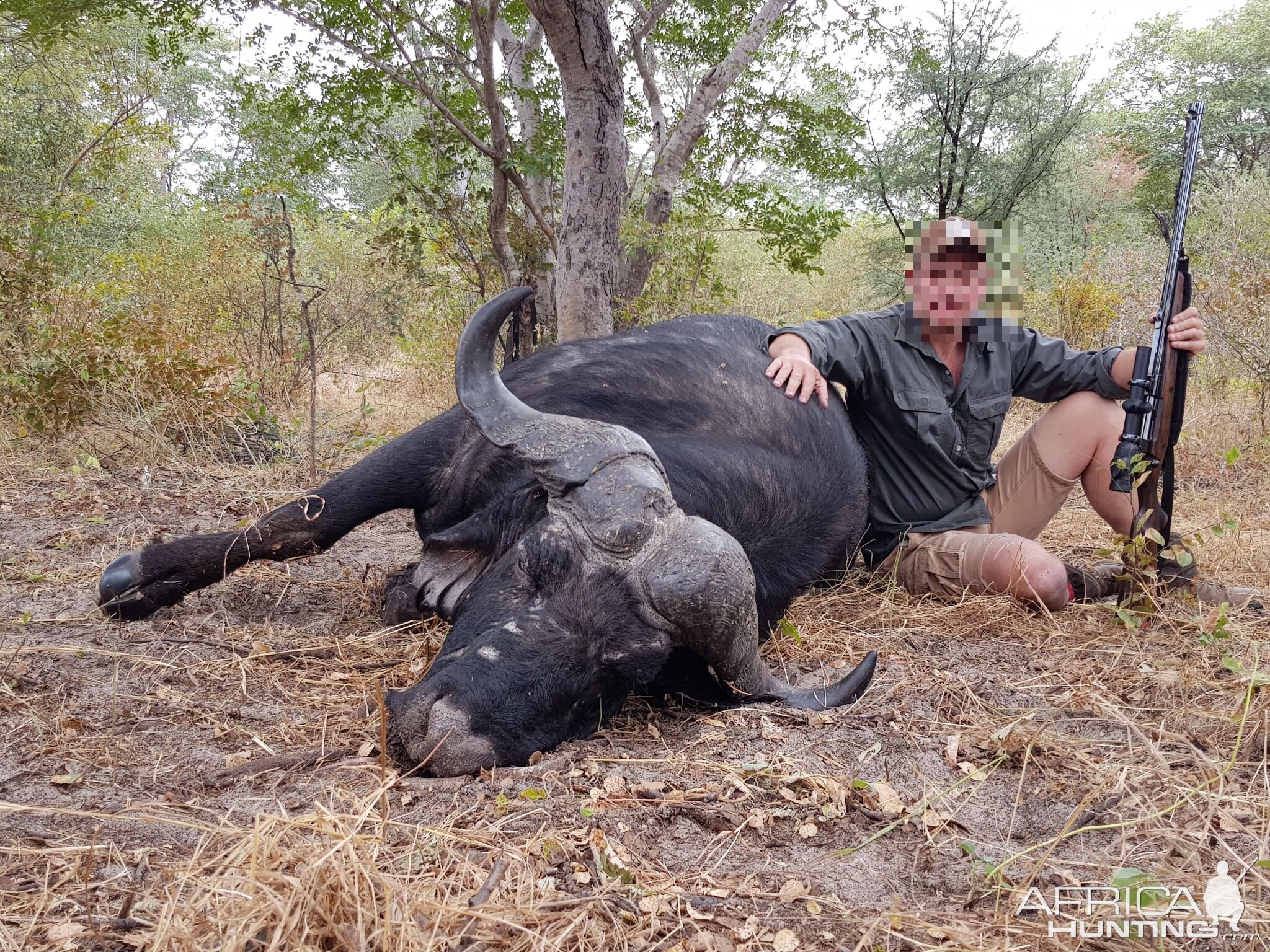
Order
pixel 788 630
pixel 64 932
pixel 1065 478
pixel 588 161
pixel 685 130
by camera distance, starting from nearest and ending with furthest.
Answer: pixel 64 932 < pixel 788 630 < pixel 1065 478 < pixel 588 161 < pixel 685 130

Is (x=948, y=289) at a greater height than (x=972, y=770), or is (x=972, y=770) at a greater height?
(x=948, y=289)

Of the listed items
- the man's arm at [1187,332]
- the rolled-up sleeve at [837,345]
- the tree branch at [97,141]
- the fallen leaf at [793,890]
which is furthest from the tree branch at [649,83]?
the fallen leaf at [793,890]

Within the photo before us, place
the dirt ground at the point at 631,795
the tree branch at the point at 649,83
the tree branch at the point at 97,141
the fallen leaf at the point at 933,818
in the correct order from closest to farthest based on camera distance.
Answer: the dirt ground at the point at 631,795 < the fallen leaf at the point at 933,818 < the tree branch at the point at 649,83 < the tree branch at the point at 97,141

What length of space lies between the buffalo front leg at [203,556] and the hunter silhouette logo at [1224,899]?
115 inches

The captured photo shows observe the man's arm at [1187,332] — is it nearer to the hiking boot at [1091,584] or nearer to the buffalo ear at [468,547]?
the hiking boot at [1091,584]

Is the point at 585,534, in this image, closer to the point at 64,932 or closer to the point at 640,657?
the point at 640,657

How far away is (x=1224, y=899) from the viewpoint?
1738 millimetres

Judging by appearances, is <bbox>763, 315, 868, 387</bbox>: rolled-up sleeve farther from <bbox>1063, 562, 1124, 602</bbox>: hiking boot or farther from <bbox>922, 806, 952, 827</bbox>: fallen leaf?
<bbox>922, 806, 952, 827</bbox>: fallen leaf

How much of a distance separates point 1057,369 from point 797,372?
1.24 m

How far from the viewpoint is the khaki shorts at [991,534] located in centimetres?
389

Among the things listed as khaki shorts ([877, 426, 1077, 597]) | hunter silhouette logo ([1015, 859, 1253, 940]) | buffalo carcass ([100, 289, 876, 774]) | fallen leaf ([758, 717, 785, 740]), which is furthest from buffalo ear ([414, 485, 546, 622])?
khaki shorts ([877, 426, 1077, 597])

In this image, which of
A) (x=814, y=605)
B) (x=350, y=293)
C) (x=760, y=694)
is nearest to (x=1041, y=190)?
(x=350, y=293)

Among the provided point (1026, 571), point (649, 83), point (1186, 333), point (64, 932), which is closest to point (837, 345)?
point (1026, 571)

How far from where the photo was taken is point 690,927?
1.65 m
